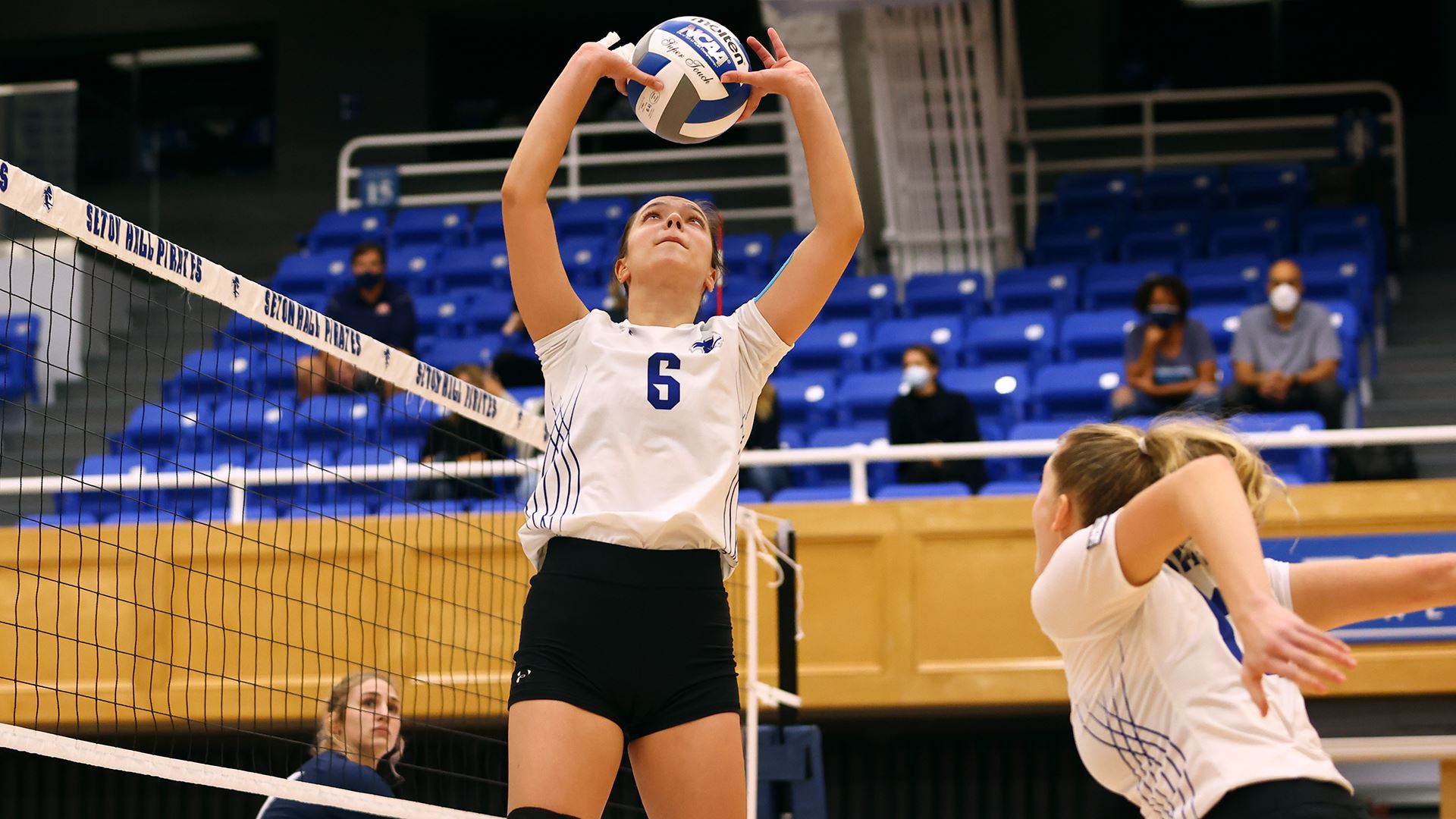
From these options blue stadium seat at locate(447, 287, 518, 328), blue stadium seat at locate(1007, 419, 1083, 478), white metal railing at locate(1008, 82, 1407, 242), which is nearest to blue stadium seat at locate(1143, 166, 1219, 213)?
white metal railing at locate(1008, 82, 1407, 242)

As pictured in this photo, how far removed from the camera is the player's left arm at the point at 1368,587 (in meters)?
2.33

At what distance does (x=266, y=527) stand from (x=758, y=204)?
7.72 m

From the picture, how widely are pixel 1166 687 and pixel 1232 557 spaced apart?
1.24ft

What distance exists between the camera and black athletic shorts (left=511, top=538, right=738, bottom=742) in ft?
9.30

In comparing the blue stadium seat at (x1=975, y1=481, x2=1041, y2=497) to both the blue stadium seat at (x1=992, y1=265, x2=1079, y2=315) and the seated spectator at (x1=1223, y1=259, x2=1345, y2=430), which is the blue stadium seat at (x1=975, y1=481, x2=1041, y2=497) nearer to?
the seated spectator at (x1=1223, y1=259, x2=1345, y2=430)

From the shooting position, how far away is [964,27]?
38.2 feet

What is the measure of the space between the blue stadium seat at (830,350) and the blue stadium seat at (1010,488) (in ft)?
6.78

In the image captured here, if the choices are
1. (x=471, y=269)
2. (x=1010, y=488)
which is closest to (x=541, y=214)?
(x=1010, y=488)

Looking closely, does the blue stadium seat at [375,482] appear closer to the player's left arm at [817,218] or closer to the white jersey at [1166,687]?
the player's left arm at [817,218]

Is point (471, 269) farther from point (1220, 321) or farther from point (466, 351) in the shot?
point (1220, 321)

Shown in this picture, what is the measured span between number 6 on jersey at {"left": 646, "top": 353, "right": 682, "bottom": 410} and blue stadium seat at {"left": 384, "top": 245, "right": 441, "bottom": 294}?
364 inches

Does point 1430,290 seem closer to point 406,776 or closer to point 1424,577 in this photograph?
point 406,776

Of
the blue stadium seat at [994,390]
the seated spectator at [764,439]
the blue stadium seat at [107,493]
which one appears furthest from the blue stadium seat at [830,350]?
the blue stadium seat at [107,493]

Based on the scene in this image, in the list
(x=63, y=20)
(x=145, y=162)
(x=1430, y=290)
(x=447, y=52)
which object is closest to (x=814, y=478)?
(x=1430, y=290)
